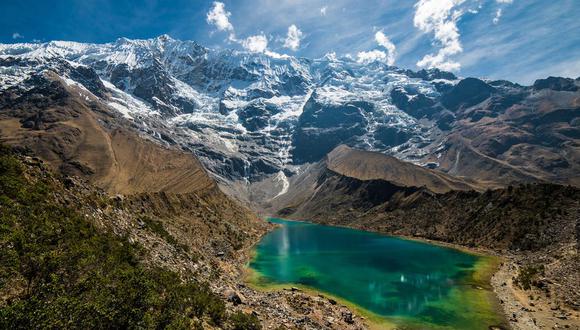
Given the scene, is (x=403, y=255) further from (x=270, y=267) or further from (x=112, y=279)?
(x=112, y=279)

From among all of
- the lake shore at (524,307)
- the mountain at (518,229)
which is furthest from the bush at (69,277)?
the mountain at (518,229)

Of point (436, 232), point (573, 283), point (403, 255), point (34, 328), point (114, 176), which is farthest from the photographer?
point (114, 176)

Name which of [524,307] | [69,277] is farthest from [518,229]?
[69,277]

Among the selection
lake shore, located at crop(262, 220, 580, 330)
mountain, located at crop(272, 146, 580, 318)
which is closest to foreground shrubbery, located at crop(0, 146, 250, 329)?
lake shore, located at crop(262, 220, 580, 330)

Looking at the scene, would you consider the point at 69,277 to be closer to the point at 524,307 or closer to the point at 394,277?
the point at 524,307

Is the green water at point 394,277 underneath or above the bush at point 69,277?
underneath

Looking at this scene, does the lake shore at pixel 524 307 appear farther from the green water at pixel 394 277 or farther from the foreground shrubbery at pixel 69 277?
the foreground shrubbery at pixel 69 277

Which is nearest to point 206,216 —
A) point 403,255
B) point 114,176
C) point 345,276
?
point 345,276
